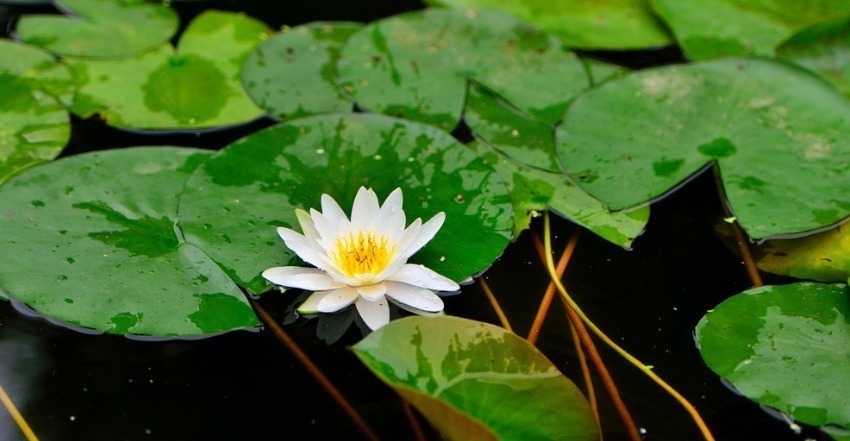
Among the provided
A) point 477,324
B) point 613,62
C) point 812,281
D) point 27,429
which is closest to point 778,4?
point 613,62

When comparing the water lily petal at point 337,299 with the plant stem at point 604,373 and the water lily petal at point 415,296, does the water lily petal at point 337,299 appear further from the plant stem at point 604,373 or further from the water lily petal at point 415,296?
the plant stem at point 604,373

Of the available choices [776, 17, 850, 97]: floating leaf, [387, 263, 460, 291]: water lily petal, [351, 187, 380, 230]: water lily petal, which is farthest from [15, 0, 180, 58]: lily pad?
[776, 17, 850, 97]: floating leaf

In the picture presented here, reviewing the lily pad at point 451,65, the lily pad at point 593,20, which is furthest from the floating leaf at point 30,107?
the lily pad at point 593,20

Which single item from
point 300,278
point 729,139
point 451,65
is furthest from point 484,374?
point 451,65

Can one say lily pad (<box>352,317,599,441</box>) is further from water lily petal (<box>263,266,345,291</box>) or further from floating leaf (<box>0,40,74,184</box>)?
floating leaf (<box>0,40,74,184</box>)

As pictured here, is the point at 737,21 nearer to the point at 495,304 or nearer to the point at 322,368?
the point at 495,304

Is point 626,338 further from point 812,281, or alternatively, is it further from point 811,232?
point 811,232
